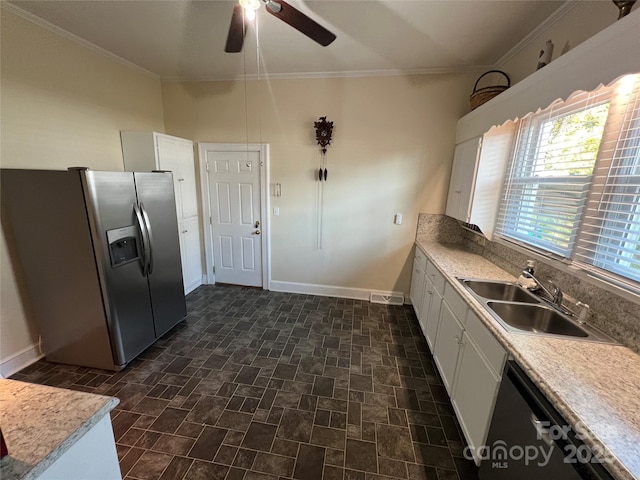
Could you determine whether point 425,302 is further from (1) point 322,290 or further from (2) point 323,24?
(2) point 323,24

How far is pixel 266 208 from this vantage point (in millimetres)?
3686

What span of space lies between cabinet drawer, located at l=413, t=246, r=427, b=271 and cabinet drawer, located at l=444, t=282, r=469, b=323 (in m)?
0.79

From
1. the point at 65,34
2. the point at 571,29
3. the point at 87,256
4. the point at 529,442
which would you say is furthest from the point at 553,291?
the point at 65,34

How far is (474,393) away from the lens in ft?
5.19

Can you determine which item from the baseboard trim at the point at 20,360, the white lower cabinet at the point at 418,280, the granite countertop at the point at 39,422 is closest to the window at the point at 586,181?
the white lower cabinet at the point at 418,280

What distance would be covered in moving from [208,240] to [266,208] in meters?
1.09

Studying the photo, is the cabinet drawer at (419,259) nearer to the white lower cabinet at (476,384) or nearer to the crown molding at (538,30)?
the white lower cabinet at (476,384)

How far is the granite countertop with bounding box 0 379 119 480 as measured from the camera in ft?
2.14

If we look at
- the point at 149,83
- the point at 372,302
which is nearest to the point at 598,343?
the point at 372,302

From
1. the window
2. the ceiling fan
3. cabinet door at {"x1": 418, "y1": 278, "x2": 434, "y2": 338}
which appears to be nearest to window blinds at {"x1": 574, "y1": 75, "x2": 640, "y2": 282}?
the window

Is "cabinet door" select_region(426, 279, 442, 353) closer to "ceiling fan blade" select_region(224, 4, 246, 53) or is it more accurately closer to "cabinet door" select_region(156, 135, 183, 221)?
"ceiling fan blade" select_region(224, 4, 246, 53)

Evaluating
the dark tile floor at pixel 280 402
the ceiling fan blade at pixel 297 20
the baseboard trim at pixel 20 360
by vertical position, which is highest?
the ceiling fan blade at pixel 297 20

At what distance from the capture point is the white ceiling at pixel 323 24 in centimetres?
195

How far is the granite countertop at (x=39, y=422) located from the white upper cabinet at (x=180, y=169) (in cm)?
265
